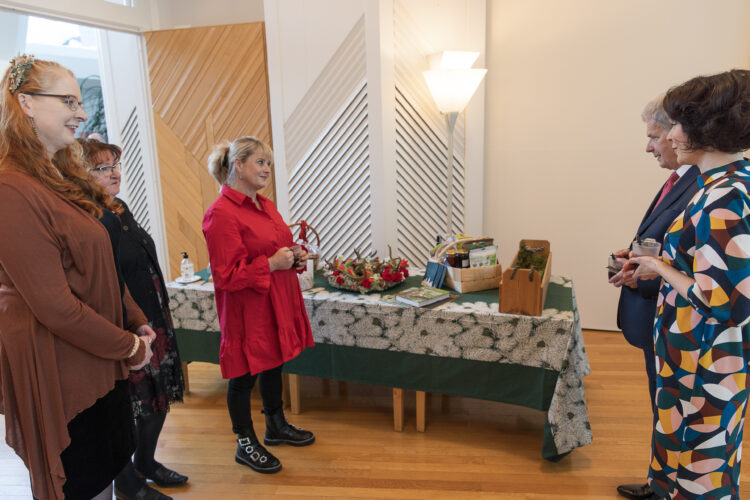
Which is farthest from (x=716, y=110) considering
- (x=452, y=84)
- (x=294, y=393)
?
(x=294, y=393)

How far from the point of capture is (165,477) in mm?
2238

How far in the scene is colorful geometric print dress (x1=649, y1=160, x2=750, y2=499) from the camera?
1341 mm

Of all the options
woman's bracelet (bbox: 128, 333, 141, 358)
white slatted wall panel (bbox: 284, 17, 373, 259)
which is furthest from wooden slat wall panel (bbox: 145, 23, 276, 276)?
woman's bracelet (bbox: 128, 333, 141, 358)

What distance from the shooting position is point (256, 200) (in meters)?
2.28

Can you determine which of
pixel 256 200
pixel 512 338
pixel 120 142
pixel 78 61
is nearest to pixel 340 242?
pixel 256 200

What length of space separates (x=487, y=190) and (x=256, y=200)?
7.46 ft

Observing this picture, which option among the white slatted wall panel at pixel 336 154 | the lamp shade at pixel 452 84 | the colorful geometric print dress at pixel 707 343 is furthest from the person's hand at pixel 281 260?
the lamp shade at pixel 452 84

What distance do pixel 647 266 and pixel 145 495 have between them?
2144 millimetres

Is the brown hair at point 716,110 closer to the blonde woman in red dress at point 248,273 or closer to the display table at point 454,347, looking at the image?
the display table at point 454,347

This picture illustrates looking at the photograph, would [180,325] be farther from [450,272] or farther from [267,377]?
[450,272]

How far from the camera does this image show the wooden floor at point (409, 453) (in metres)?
2.21

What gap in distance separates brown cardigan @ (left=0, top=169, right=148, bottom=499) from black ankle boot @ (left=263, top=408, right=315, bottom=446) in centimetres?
131

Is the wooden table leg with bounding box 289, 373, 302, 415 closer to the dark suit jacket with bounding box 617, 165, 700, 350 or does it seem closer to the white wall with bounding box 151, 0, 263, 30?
the dark suit jacket with bounding box 617, 165, 700, 350

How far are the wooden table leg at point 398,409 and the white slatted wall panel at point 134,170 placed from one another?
2.92 m
